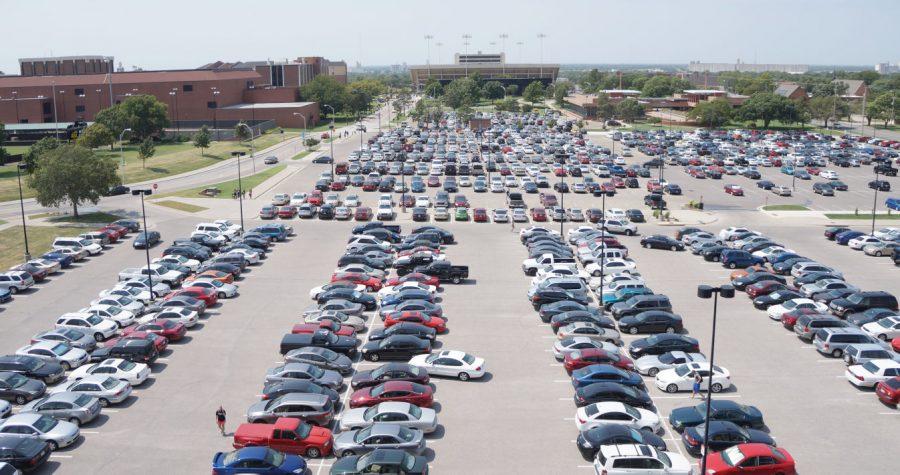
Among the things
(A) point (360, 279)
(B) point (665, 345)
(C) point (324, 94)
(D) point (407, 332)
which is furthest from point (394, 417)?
(C) point (324, 94)

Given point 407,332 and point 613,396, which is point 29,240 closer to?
point 407,332

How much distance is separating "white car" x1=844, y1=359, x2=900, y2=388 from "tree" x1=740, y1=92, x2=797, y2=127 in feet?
360

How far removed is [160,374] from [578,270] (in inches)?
846

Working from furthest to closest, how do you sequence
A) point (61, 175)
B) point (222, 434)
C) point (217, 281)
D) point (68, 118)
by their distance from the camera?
point (68, 118), point (61, 175), point (217, 281), point (222, 434)

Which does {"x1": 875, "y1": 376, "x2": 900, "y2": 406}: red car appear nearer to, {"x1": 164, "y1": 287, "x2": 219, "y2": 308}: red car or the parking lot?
the parking lot

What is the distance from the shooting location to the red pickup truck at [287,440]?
68.9 feet

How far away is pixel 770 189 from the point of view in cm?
7031

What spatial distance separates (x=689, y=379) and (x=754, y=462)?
20.1 ft

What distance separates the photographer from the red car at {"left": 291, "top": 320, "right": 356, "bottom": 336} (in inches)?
1176

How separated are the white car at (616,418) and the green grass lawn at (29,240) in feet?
122

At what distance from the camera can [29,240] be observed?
50594 millimetres

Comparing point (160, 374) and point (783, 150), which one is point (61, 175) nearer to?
point (160, 374)

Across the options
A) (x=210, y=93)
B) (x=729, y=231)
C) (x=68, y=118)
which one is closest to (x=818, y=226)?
(x=729, y=231)

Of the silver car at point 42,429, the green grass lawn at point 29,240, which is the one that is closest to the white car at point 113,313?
the silver car at point 42,429
